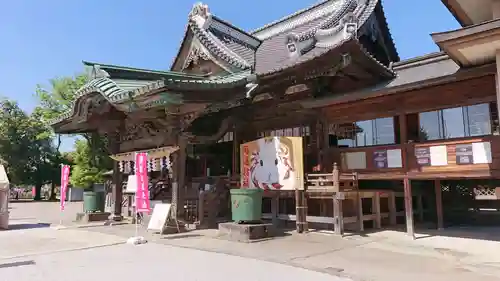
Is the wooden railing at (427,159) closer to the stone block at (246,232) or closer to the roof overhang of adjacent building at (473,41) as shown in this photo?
the roof overhang of adjacent building at (473,41)

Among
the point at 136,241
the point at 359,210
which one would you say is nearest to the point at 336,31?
the point at 359,210

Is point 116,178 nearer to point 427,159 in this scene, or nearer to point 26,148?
point 427,159

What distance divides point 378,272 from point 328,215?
221 inches

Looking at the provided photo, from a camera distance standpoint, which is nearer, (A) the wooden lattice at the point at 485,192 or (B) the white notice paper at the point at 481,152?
(B) the white notice paper at the point at 481,152

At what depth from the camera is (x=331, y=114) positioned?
11945 mm

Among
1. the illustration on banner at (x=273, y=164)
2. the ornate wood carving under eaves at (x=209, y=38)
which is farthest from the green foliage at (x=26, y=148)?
the illustration on banner at (x=273, y=164)

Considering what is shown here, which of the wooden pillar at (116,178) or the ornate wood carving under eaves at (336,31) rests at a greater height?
the ornate wood carving under eaves at (336,31)

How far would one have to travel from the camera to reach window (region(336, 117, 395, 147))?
1123 cm

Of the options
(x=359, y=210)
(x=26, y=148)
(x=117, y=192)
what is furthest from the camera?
(x=26, y=148)

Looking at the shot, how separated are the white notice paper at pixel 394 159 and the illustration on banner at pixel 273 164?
248cm

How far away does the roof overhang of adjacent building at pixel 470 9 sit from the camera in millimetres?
8414

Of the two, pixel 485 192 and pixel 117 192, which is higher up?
pixel 117 192

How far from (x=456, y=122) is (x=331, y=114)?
3585 mm

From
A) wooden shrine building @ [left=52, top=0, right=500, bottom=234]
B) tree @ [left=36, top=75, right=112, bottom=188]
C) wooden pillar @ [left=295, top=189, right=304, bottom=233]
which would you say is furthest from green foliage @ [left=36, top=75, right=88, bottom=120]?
wooden pillar @ [left=295, top=189, right=304, bottom=233]
